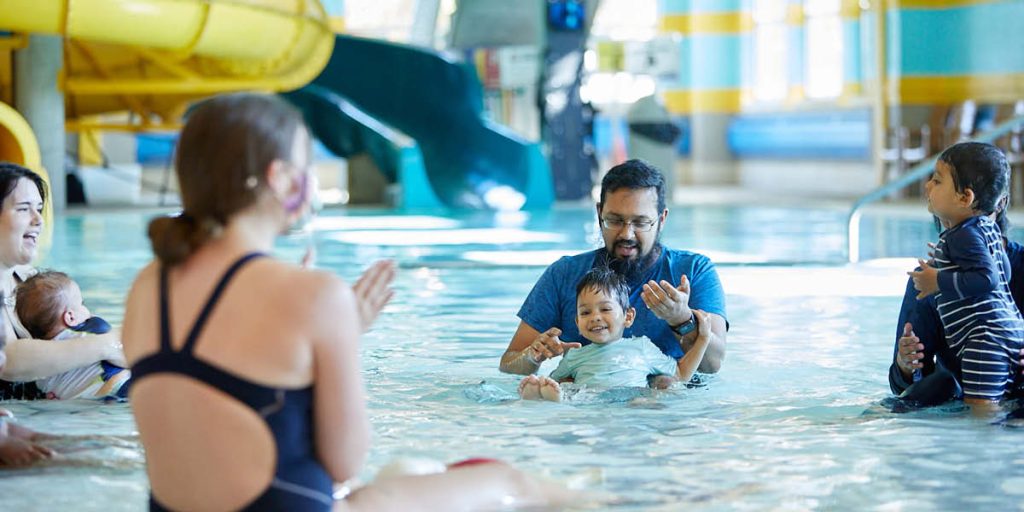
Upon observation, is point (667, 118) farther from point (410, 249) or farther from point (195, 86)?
point (410, 249)

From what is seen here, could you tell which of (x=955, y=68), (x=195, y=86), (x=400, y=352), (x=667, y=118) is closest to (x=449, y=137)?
(x=667, y=118)

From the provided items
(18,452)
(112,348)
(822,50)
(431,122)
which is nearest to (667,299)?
(112,348)

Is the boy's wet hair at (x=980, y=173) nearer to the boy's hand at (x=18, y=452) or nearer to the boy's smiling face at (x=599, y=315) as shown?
the boy's smiling face at (x=599, y=315)

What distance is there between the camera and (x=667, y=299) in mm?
4293

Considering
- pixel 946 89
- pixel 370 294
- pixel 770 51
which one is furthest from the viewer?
pixel 770 51

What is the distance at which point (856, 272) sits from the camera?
927cm

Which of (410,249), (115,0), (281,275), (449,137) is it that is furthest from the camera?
(449,137)

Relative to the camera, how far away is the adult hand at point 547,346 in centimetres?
445

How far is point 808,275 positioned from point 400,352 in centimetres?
395

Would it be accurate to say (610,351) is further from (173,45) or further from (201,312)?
(173,45)

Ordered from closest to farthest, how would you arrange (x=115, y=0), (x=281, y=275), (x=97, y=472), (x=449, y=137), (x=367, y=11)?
(x=281, y=275), (x=97, y=472), (x=115, y=0), (x=449, y=137), (x=367, y=11)

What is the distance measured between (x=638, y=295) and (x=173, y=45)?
363 inches

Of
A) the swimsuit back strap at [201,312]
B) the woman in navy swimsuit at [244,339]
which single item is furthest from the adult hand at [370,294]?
the swimsuit back strap at [201,312]

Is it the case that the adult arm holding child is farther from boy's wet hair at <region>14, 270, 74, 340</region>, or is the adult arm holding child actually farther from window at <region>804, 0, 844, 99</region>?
window at <region>804, 0, 844, 99</region>
